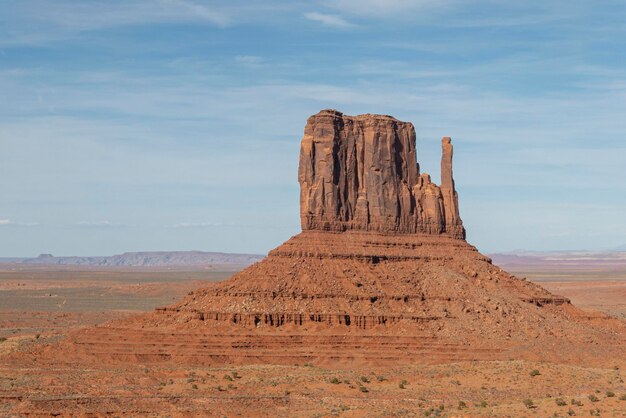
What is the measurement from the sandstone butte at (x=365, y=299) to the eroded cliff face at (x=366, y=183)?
0.10 metres

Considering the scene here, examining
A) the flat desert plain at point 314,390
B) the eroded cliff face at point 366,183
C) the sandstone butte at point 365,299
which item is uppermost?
the eroded cliff face at point 366,183

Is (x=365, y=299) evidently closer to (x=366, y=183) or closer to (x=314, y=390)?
(x=366, y=183)

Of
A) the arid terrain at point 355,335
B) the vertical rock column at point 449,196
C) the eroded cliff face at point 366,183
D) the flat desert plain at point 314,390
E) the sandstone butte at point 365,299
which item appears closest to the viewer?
the flat desert plain at point 314,390

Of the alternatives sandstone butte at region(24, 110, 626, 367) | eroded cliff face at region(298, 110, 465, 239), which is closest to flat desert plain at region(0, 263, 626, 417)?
sandstone butte at region(24, 110, 626, 367)

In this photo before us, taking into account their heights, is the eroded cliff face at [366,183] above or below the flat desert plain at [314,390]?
above

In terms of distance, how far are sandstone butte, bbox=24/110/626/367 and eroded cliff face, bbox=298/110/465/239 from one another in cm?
10

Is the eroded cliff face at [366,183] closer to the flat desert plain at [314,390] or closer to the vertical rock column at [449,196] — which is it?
the vertical rock column at [449,196]

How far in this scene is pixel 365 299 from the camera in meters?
86.8

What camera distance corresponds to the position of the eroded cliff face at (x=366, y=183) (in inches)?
3696

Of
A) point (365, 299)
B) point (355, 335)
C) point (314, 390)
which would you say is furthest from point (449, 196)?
point (314, 390)

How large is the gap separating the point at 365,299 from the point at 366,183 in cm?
1209

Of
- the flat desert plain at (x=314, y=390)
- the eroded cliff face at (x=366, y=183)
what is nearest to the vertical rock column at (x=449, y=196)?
the eroded cliff face at (x=366, y=183)

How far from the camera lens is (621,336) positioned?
89.5m

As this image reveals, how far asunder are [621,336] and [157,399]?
39090 mm
